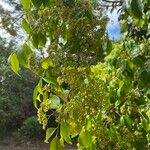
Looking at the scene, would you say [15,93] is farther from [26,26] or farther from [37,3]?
[37,3]

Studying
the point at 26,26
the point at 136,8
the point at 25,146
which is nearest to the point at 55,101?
the point at 26,26

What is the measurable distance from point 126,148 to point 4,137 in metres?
16.7

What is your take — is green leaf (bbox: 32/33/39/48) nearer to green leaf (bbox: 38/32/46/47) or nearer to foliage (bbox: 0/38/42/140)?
green leaf (bbox: 38/32/46/47)

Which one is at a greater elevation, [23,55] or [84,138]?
[23,55]

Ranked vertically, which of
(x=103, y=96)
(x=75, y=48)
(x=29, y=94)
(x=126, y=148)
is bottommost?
(x=126, y=148)

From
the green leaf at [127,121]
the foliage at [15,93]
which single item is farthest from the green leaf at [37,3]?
the foliage at [15,93]

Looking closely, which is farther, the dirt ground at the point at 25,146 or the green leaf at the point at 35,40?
the dirt ground at the point at 25,146

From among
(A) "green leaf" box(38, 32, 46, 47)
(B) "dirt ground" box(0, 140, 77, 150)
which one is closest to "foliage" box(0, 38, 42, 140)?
(B) "dirt ground" box(0, 140, 77, 150)

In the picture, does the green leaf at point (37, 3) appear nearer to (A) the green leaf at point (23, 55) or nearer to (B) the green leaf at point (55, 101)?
(A) the green leaf at point (23, 55)

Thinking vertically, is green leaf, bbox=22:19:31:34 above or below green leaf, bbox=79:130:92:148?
above

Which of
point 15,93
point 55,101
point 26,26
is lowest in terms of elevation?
point 55,101

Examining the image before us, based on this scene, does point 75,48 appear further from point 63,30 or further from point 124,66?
point 124,66

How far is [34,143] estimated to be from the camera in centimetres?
1744

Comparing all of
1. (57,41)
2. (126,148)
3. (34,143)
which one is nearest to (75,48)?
(57,41)
